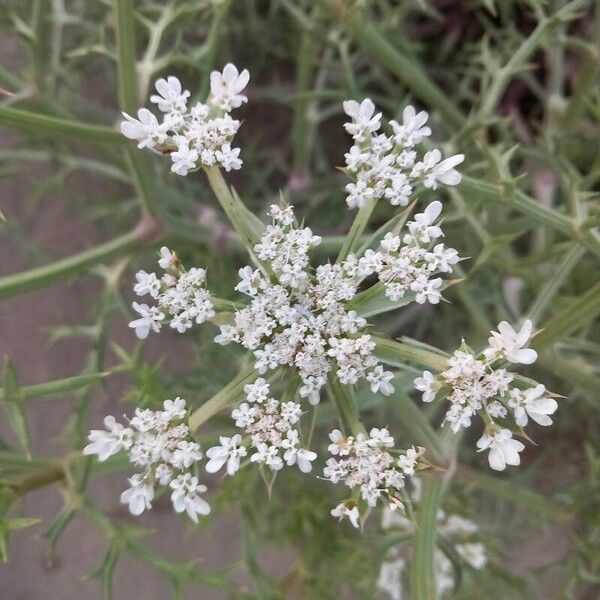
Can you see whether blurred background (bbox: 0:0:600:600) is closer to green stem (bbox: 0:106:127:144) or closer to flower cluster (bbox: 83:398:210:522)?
green stem (bbox: 0:106:127:144)

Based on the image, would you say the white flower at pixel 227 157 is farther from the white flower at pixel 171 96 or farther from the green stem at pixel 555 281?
the green stem at pixel 555 281

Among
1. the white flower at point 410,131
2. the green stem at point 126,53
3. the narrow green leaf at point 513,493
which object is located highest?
the green stem at point 126,53

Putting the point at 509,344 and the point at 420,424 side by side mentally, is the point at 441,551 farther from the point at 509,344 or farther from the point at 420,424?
the point at 509,344

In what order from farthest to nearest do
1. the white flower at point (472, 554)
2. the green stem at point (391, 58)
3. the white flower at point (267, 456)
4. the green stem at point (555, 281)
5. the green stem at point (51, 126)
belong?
the white flower at point (472, 554) < the green stem at point (391, 58) < the green stem at point (555, 281) < the green stem at point (51, 126) < the white flower at point (267, 456)

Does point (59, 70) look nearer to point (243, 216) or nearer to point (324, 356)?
point (243, 216)

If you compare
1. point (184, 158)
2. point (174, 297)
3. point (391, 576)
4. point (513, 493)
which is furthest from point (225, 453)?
point (391, 576)

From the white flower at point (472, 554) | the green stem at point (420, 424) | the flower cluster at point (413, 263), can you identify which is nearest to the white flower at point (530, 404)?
the flower cluster at point (413, 263)
